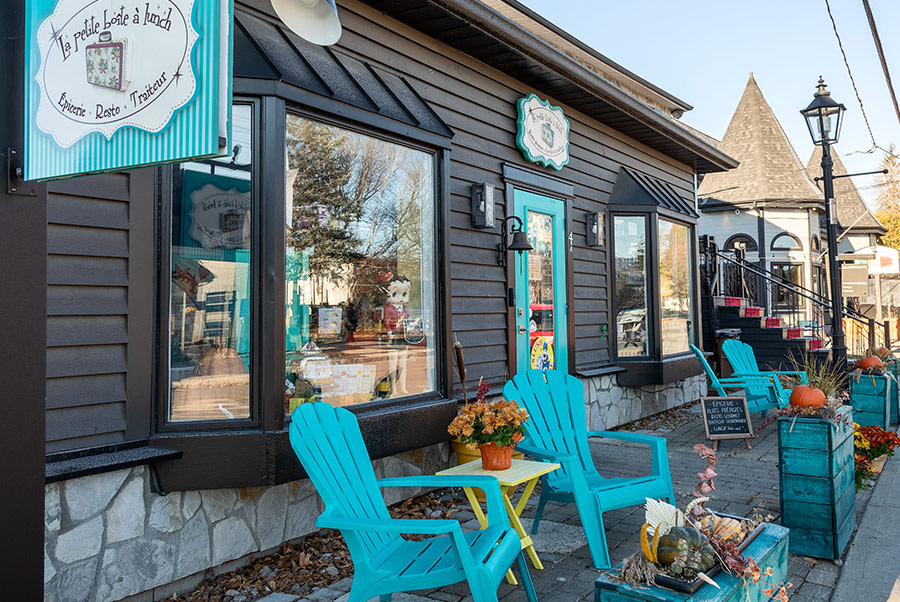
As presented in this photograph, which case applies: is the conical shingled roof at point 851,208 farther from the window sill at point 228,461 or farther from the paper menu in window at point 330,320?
the window sill at point 228,461

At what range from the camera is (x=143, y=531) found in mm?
3131

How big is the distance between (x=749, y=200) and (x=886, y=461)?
13.8 meters

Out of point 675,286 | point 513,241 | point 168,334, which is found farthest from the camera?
point 675,286

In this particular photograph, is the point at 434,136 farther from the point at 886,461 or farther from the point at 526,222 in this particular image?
the point at 886,461

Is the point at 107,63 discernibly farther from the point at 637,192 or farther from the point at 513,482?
the point at 637,192

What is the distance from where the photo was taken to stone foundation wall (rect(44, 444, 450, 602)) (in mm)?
2846

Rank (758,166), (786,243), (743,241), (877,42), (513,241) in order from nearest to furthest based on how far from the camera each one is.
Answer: (513,241), (877,42), (743,241), (786,243), (758,166)

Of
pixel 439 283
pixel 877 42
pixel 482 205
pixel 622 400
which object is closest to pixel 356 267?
pixel 439 283

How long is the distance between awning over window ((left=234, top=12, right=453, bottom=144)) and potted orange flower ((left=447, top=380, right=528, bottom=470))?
1.87m

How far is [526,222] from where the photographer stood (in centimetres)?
611

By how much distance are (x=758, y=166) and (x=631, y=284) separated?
13.0 m

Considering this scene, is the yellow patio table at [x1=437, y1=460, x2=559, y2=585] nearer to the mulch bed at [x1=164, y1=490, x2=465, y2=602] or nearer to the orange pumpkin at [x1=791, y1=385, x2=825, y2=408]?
the mulch bed at [x1=164, y1=490, x2=465, y2=602]

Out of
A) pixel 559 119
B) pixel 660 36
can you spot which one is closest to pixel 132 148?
pixel 559 119

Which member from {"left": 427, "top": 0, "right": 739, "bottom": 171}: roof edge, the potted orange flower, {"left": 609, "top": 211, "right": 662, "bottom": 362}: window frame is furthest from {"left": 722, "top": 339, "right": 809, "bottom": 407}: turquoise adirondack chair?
the potted orange flower
